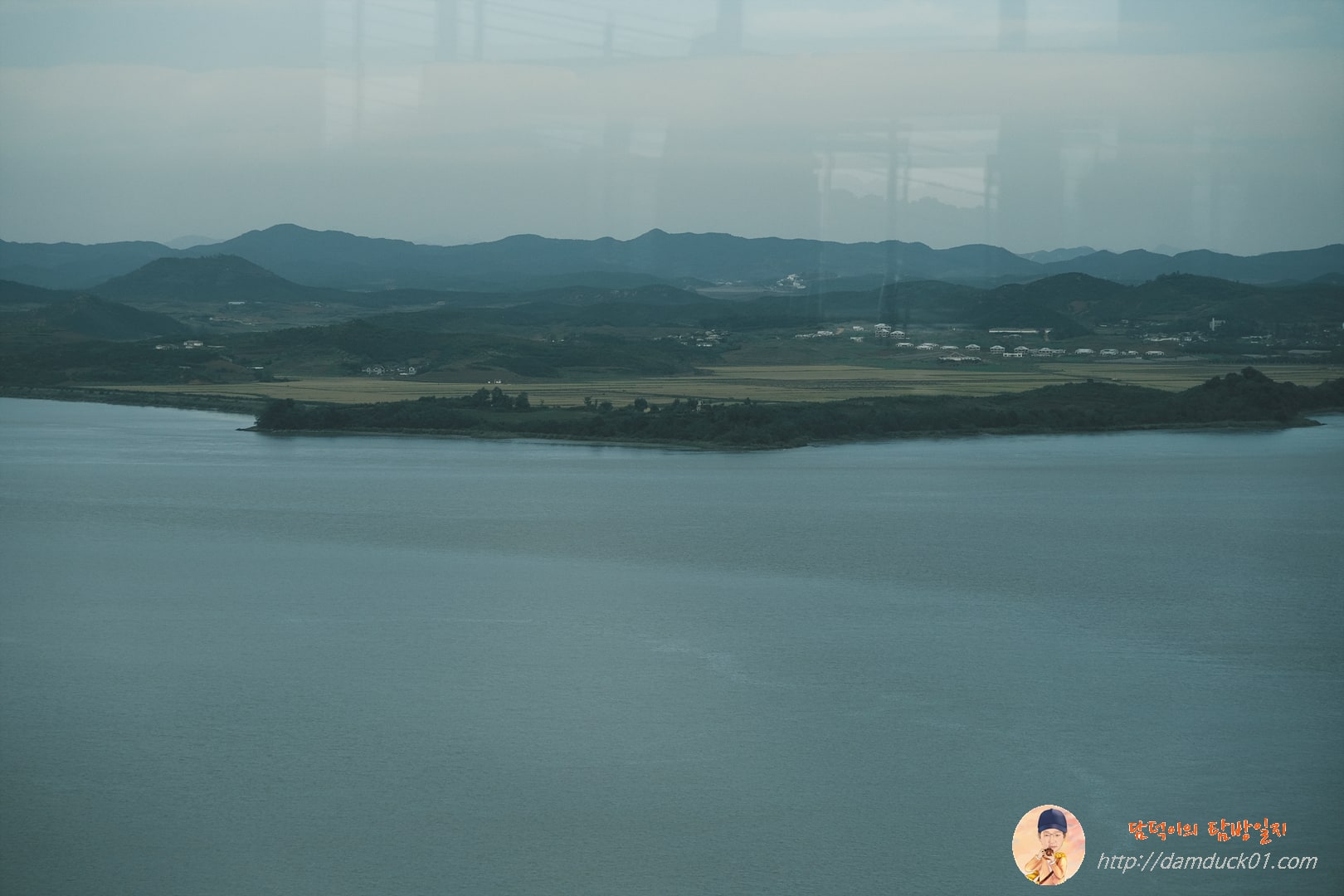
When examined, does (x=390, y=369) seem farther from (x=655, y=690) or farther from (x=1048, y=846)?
(x=1048, y=846)

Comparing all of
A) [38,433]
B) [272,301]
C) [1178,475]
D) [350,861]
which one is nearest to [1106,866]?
[350,861]

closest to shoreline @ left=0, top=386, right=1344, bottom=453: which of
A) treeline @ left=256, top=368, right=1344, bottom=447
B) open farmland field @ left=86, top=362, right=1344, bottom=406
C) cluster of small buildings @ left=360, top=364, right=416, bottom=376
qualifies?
treeline @ left=256, top=368, right=1344, bottom=447

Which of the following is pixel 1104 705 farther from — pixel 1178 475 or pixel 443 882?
pixel 1178 475

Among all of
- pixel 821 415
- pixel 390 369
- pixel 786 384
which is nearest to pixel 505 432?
pixel 821 415

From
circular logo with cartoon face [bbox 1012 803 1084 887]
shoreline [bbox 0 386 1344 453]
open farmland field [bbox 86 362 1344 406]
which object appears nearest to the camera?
circular logo with cartoon face [bbox 1012 803 1084 887]

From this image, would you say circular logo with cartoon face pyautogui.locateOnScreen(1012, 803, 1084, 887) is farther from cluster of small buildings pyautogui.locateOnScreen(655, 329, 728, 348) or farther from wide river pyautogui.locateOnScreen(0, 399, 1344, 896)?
cluster of small buildings pyautogui.locateOnScreen(655, 329, 728, 348)

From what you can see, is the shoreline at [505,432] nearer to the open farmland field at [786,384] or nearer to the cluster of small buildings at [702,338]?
the open farmland field at [786,384]
